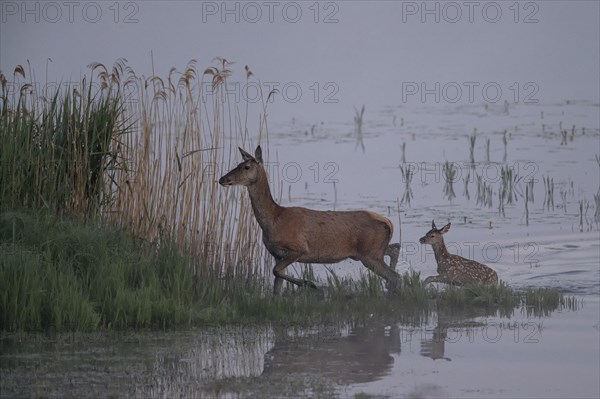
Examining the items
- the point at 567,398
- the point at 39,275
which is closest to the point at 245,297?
the point at 39,275

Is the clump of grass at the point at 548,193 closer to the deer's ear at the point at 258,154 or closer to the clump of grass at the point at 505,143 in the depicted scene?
the clump of grass at the point at 505,143

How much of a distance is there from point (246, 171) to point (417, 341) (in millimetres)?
3004

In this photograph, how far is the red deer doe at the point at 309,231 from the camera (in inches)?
481

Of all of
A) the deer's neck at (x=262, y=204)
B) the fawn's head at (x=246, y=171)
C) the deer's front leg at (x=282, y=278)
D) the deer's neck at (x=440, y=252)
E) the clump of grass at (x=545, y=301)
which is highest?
the fawn's head at (x=246, y=171)

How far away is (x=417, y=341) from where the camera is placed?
991 cm

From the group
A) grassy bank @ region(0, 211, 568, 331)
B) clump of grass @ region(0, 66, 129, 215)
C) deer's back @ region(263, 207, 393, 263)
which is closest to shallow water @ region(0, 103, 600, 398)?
grassy bank @ region(0, 211, 568, 331)

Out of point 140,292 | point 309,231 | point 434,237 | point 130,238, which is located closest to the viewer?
point 140,292

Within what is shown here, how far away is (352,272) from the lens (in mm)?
13719

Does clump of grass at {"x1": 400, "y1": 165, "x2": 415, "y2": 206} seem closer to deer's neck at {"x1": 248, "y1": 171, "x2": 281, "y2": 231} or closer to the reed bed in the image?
the reed bed

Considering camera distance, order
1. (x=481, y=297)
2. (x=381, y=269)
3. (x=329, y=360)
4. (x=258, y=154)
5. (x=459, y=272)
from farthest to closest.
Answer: (x=459, y=272), (x=381, y=269), (x=258, y=154), (x=481, y=297), (x=329, y=360)

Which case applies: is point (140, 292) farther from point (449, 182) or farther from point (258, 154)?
point (449, 182)

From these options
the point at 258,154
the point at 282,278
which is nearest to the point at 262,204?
the point at 258,154

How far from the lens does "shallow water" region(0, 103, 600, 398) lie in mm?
8328

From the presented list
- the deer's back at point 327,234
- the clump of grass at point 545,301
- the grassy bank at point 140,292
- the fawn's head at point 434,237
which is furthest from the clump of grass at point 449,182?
the clump of grass at point 545,301
